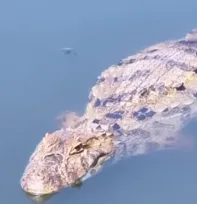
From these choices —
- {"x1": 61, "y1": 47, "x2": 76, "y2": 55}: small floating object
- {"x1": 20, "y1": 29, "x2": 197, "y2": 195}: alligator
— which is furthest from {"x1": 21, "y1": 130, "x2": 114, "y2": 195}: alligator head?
{"x1": 61, "y1": 47, "x2": 76, "y2": 55}: small floating object

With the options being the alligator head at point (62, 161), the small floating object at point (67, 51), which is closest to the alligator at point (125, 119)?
the alligator head at point (62, 161)

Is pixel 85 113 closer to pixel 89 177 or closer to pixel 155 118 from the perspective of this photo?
pixel 155 118

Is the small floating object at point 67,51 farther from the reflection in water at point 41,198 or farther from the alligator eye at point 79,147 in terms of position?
the reflection in water at point 41,198

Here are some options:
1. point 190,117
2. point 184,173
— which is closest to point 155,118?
point 190,117

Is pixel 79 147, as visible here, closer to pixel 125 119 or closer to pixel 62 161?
pixel 62 161

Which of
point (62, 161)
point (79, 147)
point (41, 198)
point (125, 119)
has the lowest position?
point (41, 198)

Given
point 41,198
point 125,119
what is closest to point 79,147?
point 41,198

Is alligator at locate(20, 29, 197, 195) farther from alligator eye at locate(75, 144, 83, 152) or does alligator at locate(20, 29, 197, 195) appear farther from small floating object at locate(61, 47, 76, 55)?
small floating object at locate(61, 47, 76, 55)

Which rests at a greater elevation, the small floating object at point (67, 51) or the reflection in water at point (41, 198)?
the small floating object at point (67, 51)
